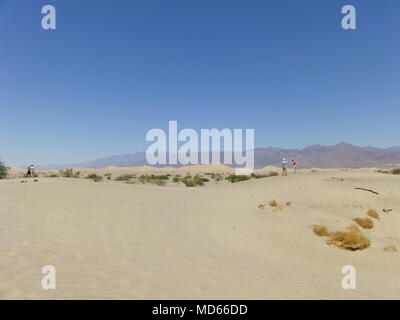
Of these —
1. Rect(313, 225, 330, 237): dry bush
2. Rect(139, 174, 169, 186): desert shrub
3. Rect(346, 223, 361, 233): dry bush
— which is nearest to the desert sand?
Rect(313, 225, 330, 237): dry bush

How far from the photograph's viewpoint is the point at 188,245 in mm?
8234

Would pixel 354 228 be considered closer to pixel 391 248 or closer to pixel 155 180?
pixel 391 248

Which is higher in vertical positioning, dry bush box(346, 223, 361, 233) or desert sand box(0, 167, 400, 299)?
desert sand box(0, 167, 400, 299)

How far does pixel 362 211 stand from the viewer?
43.2ft

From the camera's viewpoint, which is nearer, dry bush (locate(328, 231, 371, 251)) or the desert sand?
the desert sand

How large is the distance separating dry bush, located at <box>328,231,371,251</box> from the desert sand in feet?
0.68

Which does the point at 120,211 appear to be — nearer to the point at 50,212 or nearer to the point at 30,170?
the point at 50,212

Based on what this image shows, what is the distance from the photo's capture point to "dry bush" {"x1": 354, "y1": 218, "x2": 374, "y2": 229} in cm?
1136

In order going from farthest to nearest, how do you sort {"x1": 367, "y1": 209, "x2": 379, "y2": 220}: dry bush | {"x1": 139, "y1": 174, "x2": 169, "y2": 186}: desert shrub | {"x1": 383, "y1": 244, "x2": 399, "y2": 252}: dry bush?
{"x1": 139, "y1": 174, "x2": 169, "y2": 186}: desert shrub, {"x1": 367, "y1": 209, "x2": 379, "y2": 220}: dry bush, {"x1": 383, "y1": 244, "x2": 399, "y2": 252}: dry bush

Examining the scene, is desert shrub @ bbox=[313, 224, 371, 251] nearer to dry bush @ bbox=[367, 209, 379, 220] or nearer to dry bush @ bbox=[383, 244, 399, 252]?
dry bush @ bbox=[383, 244, 399, 252]

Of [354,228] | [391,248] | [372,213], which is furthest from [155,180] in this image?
[391,248]

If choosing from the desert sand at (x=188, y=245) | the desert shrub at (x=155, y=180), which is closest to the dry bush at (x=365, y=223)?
the desert sand at (x=188, y=245)

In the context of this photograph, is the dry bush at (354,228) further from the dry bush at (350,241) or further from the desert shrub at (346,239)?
the dry bush at (350,241)
